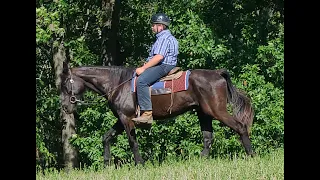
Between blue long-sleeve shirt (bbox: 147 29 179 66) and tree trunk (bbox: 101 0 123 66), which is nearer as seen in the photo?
blue long-sleeve shirt (bbox: 147 29 179 66)

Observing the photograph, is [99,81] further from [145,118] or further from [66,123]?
[66,123]

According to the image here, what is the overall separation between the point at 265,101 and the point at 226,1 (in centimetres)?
288

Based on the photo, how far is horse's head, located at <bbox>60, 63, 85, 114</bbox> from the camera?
1172 centimetres

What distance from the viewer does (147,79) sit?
11.0 metres

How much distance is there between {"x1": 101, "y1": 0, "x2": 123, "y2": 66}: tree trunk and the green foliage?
0.73 ft

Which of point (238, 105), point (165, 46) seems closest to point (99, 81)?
point (165, 46)

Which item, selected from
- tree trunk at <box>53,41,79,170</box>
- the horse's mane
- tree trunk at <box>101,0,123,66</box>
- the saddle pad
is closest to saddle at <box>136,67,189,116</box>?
the saddle pad

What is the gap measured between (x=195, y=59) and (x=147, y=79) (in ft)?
19.0

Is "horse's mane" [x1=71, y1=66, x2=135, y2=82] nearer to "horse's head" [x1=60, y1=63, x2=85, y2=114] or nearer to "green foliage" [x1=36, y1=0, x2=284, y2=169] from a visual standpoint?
"horse's head" [x1=60, y1=63, x2=85, y2=114]

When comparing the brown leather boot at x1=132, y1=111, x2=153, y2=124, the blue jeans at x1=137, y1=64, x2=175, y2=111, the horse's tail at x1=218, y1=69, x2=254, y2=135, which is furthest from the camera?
the horse's tail at x1=218, y1=69, x2=254, y2=135
